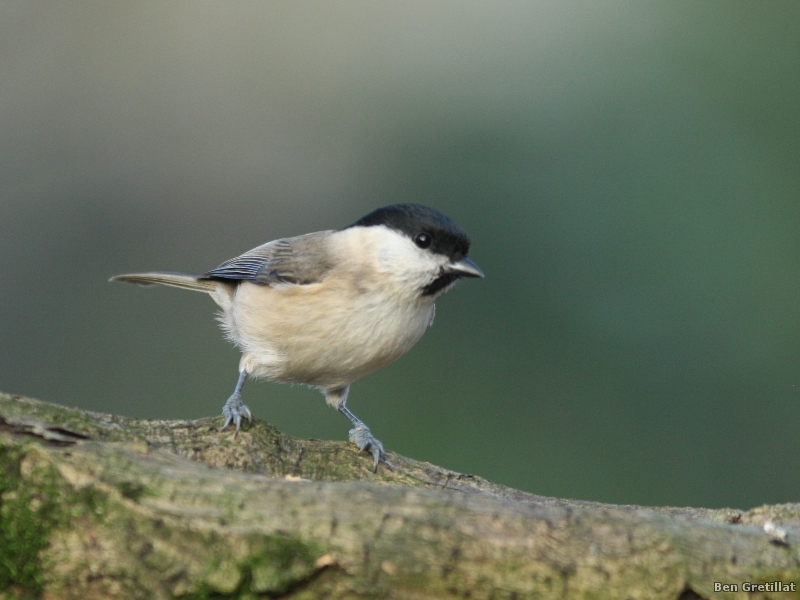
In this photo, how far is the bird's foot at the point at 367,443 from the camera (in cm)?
246

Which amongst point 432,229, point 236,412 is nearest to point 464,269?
point 432,229

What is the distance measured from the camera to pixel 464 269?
2723 millimetres

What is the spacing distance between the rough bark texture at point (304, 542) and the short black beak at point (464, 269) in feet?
4.17

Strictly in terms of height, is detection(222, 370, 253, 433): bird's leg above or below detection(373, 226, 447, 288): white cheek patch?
below

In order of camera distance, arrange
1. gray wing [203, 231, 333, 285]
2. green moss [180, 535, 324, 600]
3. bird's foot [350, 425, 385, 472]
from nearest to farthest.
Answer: green moss [180, 535, 324, 600], bird's foot [350, 425, 385, 472], gray wing [203, 231, 333, 285]

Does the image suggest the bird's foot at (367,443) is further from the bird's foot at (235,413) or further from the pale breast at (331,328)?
the bird's foot at (235,413)

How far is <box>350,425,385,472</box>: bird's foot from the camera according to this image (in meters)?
2.46

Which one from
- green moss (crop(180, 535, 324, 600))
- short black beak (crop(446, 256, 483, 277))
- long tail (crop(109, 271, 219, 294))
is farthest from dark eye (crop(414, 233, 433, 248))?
green moss (crop(180, 535, 324, 600))

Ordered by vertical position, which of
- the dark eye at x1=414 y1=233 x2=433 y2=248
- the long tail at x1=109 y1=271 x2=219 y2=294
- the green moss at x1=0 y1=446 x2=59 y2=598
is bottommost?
the green moss at x1=0 y1=446 x2=59 y2=598

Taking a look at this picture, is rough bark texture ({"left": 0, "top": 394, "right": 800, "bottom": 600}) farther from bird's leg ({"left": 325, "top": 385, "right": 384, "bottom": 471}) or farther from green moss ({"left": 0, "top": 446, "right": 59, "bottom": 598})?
bird's leg ({"left": 325, "top": 385, "right": 384, "bottom": 471})

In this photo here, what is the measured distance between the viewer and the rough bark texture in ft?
4.58

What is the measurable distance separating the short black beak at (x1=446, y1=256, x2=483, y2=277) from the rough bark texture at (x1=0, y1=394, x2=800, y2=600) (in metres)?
1.27

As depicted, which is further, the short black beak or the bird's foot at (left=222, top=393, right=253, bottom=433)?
the short black beak

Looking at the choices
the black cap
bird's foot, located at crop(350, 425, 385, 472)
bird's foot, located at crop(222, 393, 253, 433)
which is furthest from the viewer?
the black cap
